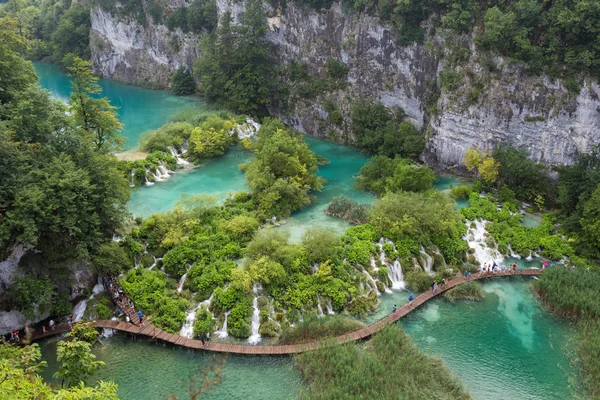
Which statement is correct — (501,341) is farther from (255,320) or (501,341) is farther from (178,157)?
(178,157)

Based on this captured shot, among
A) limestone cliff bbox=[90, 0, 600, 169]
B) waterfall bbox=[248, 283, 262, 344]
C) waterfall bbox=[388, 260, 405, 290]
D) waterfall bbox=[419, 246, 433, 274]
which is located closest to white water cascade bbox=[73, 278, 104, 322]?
waterfall bbox=[248, 283, 262, 344]

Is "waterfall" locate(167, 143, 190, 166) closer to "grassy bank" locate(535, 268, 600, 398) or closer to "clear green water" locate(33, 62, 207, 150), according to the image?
"clear green water" locate(33, 62, 207, 150)

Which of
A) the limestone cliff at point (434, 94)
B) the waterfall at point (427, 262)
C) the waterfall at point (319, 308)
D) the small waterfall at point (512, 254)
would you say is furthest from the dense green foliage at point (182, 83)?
the small waterfall at point (512, 254)

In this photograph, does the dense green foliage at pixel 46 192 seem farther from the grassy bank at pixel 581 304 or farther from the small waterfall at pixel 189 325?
the grassy bank at pixel 581 304

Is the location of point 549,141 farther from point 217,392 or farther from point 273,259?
point 217,392

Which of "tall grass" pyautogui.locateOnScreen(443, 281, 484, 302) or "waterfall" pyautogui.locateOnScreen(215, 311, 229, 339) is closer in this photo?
"waterfall" pyautogui.locateOnScreen(215, 311, 229, 339)

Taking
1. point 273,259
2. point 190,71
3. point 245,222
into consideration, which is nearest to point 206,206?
point 245,222
